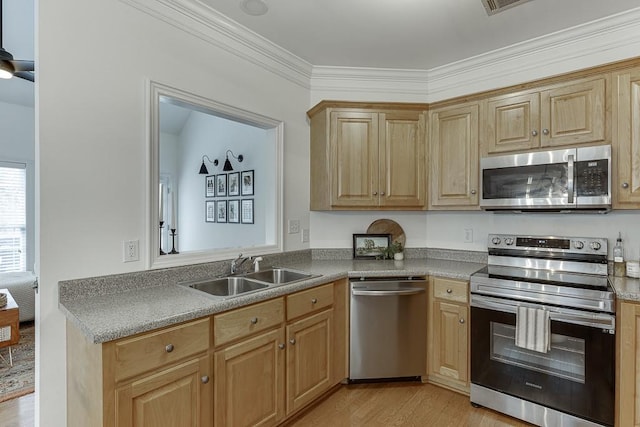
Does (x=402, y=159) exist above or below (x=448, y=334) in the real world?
above

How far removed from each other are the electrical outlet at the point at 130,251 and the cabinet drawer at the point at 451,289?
6.79 feet

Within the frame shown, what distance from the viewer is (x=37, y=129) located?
1644mm

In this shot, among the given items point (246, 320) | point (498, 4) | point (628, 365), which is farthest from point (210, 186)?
point (628, 365)

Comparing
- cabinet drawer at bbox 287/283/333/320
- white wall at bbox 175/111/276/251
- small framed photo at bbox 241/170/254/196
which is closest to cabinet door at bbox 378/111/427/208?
cabinet drawer at bbox 287/283/333/320

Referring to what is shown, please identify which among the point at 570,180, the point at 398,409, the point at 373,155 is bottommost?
the point at 398,409

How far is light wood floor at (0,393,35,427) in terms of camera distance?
2203 millimetres

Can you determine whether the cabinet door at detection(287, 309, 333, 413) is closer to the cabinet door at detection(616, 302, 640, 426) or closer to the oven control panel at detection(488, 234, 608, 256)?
the oven control panel at detection(488, 234, 608, 256)

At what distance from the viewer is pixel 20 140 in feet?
16.1

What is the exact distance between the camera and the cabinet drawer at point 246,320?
5.63 feet

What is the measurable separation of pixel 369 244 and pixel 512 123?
1.53m

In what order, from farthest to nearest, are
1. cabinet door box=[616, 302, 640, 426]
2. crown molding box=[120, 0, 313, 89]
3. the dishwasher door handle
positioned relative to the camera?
1. the dishwasher door handle
2. crown molding box=[120, 0, 313, 89]
3. cabinet door box=[616, 302, 640, 426]

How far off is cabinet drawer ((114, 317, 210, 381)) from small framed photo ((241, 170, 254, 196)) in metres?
3.13

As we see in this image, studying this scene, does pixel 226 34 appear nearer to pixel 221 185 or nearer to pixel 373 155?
pixel 373 155

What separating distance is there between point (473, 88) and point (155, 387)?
321cm
